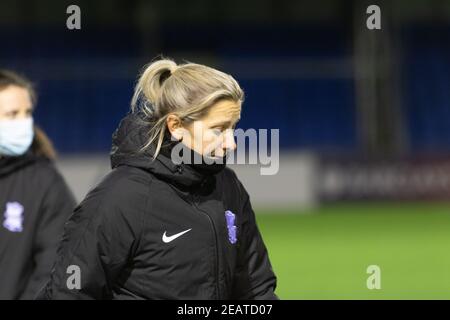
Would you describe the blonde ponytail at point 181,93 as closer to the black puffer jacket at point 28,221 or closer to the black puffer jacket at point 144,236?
the black puffer jacket at point 144,236

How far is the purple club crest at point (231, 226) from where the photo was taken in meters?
3.65

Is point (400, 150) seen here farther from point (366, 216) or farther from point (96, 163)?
point (96, 163)

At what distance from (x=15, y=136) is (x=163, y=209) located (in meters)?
1.99

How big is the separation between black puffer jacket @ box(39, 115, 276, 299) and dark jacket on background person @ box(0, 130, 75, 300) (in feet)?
5.14

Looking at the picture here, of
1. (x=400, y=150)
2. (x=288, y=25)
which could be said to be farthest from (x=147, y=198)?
(x=288, y=25)

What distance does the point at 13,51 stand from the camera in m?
24.5

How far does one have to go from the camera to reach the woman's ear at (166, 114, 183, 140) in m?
3.58

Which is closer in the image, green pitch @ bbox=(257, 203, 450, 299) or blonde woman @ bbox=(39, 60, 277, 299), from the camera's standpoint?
blonde woman @ bbox=(39, 60, 277, 299)

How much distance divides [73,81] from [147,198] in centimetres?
2115

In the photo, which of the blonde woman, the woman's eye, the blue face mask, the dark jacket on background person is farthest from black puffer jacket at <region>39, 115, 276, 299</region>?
the blue face mask

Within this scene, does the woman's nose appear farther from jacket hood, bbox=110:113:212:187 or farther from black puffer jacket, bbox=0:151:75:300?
black puffer jacket, bbox=0:151:75:300

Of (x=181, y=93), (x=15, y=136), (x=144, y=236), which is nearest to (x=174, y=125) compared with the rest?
(x=181, y=93)

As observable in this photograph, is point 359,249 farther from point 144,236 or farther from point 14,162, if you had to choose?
point 144,236

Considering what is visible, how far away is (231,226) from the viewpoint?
12.0 feet
